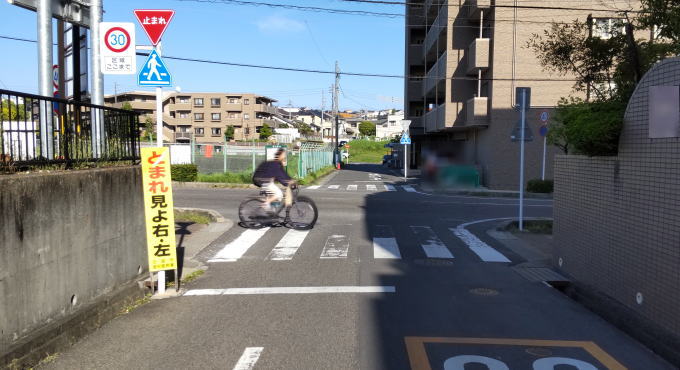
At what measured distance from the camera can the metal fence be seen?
16.7 ft

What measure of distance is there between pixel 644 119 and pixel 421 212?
10.6 metres

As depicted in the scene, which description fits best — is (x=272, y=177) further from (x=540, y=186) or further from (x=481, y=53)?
(x=481, y=53)

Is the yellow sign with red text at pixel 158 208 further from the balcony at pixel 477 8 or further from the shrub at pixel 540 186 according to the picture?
the balcony at pixel 477 8

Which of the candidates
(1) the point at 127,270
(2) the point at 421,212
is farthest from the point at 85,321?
(2) the point at 421,212

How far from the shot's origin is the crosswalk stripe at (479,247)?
966cm

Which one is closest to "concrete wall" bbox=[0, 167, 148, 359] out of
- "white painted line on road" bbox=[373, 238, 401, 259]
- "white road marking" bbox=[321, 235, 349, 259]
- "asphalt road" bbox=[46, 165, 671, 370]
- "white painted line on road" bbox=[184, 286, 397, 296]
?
"asphalt road" bbox=[46, 165, 671, 370]

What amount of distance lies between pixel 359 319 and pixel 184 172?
20.9 metres

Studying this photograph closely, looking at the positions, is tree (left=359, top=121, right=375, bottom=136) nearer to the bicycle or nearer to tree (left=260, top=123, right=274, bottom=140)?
tree (left=260, top=123, right=274, bottom=140)

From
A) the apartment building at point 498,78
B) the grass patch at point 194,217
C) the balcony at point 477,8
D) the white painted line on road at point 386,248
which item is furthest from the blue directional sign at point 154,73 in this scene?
the balcony at point 477,8

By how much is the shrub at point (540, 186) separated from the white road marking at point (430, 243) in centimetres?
1156

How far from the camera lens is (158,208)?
6.83 m

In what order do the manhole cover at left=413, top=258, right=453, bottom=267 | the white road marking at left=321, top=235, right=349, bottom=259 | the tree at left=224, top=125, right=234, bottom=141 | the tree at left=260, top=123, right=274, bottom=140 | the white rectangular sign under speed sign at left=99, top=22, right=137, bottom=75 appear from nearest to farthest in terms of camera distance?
the white rectangular sign under speed sign at left=99, top=22, right=137, bottom=75 → the manhole cover at left=413, top=258, right=453, bottom=267 → the white road marking at left=321, top=235, right=349, bottom=259 → the tree at left=224, top=125, right=234, bottom=141 → the tree at left=260, top=123, right=274, bottom=140

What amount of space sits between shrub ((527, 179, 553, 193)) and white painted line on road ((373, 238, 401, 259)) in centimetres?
1370

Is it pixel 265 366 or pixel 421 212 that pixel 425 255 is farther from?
pixel 421 212
